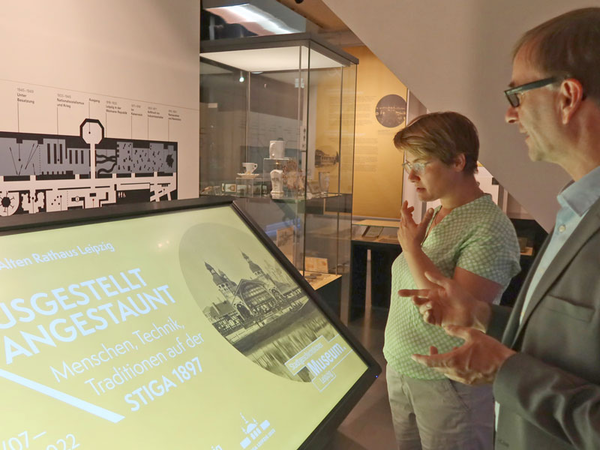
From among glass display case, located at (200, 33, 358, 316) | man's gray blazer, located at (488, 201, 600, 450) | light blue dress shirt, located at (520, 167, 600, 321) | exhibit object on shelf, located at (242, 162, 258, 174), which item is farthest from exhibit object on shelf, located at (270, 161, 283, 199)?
man's gray blazer, located at (488, 201, 600, 450)

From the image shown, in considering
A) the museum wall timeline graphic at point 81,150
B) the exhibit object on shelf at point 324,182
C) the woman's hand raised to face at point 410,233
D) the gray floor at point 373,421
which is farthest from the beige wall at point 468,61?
the exhibit object on shelf at point 324,182

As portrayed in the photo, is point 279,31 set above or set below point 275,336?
above

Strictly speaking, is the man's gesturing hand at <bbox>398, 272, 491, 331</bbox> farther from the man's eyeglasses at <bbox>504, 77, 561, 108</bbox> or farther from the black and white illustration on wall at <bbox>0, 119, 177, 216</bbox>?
the black and white illustration on wall at <bbox>0, 119, 177, 216</bbox>

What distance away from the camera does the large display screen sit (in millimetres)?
688

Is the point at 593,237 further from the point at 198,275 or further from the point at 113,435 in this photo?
the point at 113,435

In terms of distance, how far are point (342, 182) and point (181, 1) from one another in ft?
6.46

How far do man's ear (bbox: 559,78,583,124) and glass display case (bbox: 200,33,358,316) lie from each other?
2.86 metres

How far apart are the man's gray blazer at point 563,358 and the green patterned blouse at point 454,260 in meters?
0.57

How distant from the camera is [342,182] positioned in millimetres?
4562

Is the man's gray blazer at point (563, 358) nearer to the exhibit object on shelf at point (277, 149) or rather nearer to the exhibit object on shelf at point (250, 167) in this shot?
the exhibit object on shelf at point (277, 149)

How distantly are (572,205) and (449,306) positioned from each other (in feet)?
1.50

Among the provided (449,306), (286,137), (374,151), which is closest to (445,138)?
(449,306)

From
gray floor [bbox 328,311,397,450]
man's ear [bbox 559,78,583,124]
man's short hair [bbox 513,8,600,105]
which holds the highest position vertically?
man's short hair [bbox 513,8,600,105]

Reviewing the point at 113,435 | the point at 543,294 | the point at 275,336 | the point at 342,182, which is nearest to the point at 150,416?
the point at 113,435
